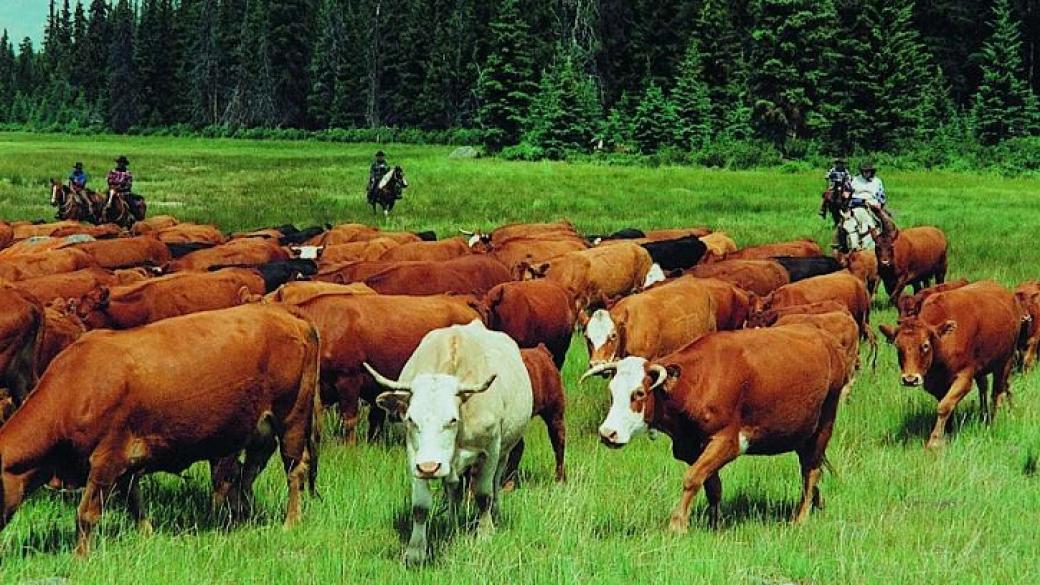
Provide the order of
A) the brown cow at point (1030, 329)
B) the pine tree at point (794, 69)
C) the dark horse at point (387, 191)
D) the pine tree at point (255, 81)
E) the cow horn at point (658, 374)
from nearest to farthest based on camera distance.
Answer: the cow horn at point (658, 374)
the brown cow at point (1030, 329)
the dark horse at point (387, 191)
the pine tree at point (794, 69)
the pine tree at point (255, 81)

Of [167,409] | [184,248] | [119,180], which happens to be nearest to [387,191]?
[119,180]

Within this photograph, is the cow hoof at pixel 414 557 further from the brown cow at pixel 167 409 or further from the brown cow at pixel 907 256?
the brown cow at pixel 907 256

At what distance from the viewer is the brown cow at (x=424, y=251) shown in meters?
19.1

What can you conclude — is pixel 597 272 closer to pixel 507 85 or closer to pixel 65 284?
pixel 65 284

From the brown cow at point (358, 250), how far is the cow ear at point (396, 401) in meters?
12.4

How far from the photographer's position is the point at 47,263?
16969mm

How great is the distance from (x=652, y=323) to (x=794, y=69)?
167ft

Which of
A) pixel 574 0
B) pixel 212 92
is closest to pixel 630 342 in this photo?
pixel 574 0

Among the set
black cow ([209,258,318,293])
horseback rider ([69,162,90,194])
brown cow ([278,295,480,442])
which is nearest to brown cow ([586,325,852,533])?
brown cow ([278,295,480,442])

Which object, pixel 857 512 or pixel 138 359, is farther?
pixel 857 512

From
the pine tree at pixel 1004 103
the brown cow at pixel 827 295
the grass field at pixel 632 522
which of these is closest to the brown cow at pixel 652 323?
the grass field at pixel 632 522

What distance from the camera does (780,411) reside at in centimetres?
855

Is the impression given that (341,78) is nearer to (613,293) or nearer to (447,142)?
(447,142)

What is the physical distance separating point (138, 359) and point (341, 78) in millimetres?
103882
